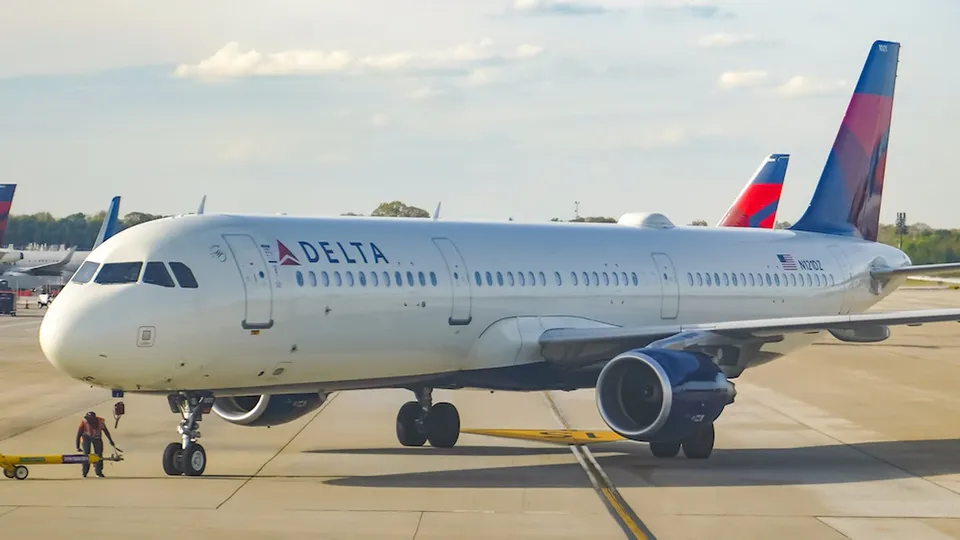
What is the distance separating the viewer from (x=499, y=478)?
2195 cm

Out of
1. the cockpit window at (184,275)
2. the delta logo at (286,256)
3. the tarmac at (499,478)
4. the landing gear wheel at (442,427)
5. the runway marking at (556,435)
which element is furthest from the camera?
the runway marking at (556,435)

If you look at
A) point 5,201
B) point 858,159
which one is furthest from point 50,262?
point 858,159

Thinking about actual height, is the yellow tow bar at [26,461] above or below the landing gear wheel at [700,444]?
above

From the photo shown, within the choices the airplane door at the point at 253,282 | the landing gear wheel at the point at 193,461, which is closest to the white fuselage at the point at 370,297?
the airplane door at the point at 253,282

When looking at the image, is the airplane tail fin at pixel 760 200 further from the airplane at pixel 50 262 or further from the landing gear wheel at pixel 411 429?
the airplane at pixel 50 262

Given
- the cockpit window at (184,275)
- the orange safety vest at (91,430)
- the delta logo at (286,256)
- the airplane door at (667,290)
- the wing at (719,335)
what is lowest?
the orange safety vest at (91,430)

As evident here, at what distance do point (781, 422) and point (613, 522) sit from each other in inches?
532

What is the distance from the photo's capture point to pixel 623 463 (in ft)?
78.5

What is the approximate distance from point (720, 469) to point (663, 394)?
207 cm

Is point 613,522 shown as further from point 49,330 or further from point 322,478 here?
point 49,330

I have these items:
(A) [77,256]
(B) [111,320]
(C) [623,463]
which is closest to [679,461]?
(C) [623,463]

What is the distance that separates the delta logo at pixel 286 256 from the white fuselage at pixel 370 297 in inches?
2.2

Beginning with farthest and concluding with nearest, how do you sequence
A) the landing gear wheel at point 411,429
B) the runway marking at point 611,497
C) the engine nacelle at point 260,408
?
the landing gear wheel at point 411,429 → the engine nacelle at point 260,408 → the runway marking at point 611,497

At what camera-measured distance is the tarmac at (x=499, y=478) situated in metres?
17.6
